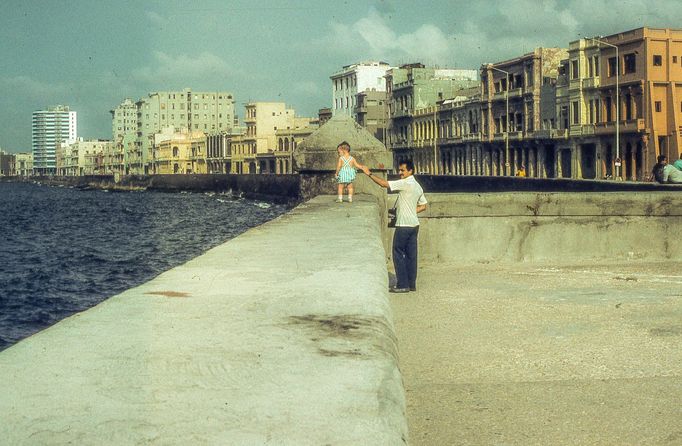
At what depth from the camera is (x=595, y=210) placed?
11039mm

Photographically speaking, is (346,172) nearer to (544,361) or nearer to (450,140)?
(544,361)

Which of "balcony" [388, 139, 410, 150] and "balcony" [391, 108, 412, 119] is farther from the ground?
"balcony" [391, 108, 412, 119]

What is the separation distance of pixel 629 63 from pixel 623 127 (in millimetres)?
4550

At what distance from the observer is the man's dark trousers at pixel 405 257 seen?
8.90 metres


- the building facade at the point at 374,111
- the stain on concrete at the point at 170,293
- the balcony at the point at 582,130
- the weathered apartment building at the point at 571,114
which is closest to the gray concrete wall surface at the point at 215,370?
the stain on concrete at the point at 170,293

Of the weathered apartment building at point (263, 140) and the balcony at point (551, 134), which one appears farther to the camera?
the weathered apartment building at point (263, 140)

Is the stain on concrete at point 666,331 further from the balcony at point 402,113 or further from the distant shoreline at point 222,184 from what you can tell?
the balcony at point 402,113

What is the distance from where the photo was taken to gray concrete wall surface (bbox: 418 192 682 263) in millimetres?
10992

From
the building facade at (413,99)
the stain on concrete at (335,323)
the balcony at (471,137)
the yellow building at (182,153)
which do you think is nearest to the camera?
the stain on concrete at (335,323)

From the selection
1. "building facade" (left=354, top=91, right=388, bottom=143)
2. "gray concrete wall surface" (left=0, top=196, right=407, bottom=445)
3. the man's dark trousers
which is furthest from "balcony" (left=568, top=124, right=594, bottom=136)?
"gray concrete wall surface" (left=0, top=196, right=407, bottom=445)

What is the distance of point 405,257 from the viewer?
8.94m

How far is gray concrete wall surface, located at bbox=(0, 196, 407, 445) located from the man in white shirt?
4.60 meters

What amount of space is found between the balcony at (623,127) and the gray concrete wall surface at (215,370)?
2429 inches

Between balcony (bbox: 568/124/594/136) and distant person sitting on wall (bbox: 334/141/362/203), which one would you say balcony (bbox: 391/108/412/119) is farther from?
distant person sitting on wall (bbox: 334/141/362/203)
